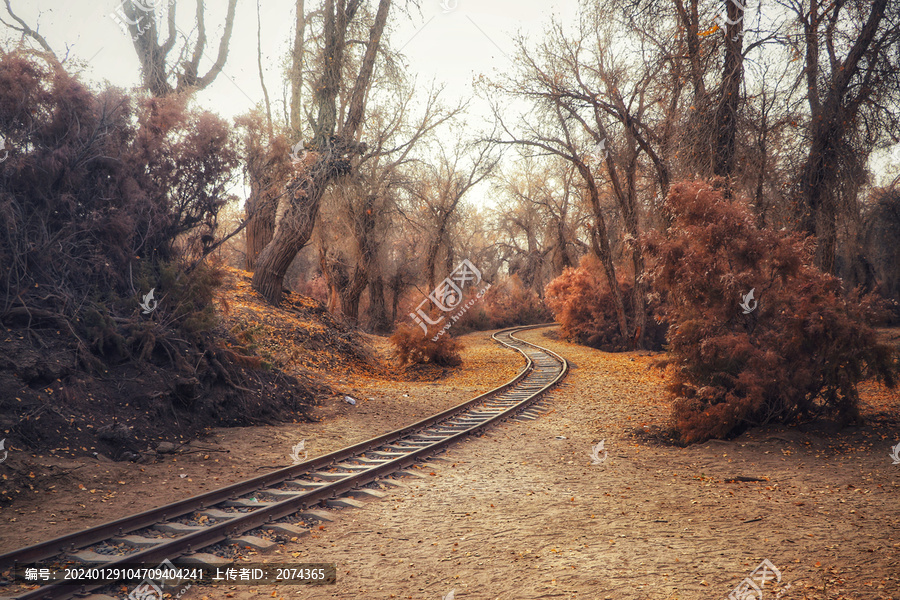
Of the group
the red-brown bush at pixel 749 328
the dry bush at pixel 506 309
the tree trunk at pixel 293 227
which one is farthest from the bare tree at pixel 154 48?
the dry bush at pixel 506 309

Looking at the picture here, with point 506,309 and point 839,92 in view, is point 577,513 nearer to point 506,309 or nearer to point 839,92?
point 839,92

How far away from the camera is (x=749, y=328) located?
347 inches

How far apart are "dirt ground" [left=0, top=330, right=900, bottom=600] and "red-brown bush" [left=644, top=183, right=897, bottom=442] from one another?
1.74 ft

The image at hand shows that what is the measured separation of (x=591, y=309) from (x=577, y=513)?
23.6 metres

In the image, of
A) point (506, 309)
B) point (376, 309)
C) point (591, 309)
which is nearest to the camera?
point (591, 309)

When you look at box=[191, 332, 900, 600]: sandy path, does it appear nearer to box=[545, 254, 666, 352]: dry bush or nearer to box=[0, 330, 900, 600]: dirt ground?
box=[0, 330, 900, 600]: dirt ground

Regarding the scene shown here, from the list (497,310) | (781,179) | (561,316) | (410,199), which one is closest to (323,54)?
(410,199)

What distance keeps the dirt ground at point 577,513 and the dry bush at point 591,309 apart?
16500 mm

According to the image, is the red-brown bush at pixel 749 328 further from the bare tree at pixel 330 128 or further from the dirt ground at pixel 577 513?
the bare tree at pixel 330 128

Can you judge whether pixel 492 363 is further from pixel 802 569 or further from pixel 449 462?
pixel 802 569

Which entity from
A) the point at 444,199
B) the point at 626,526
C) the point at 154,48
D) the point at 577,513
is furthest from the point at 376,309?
the point at 626,526

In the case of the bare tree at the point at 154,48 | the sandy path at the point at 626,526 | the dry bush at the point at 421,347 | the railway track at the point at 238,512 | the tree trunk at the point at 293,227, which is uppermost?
the bare tree at the point at 154,48

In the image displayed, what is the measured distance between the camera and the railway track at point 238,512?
4.30 meters

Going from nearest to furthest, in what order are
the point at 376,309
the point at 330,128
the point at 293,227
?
the point at 293,227 → the point at 330,128 → the point at 376,309
